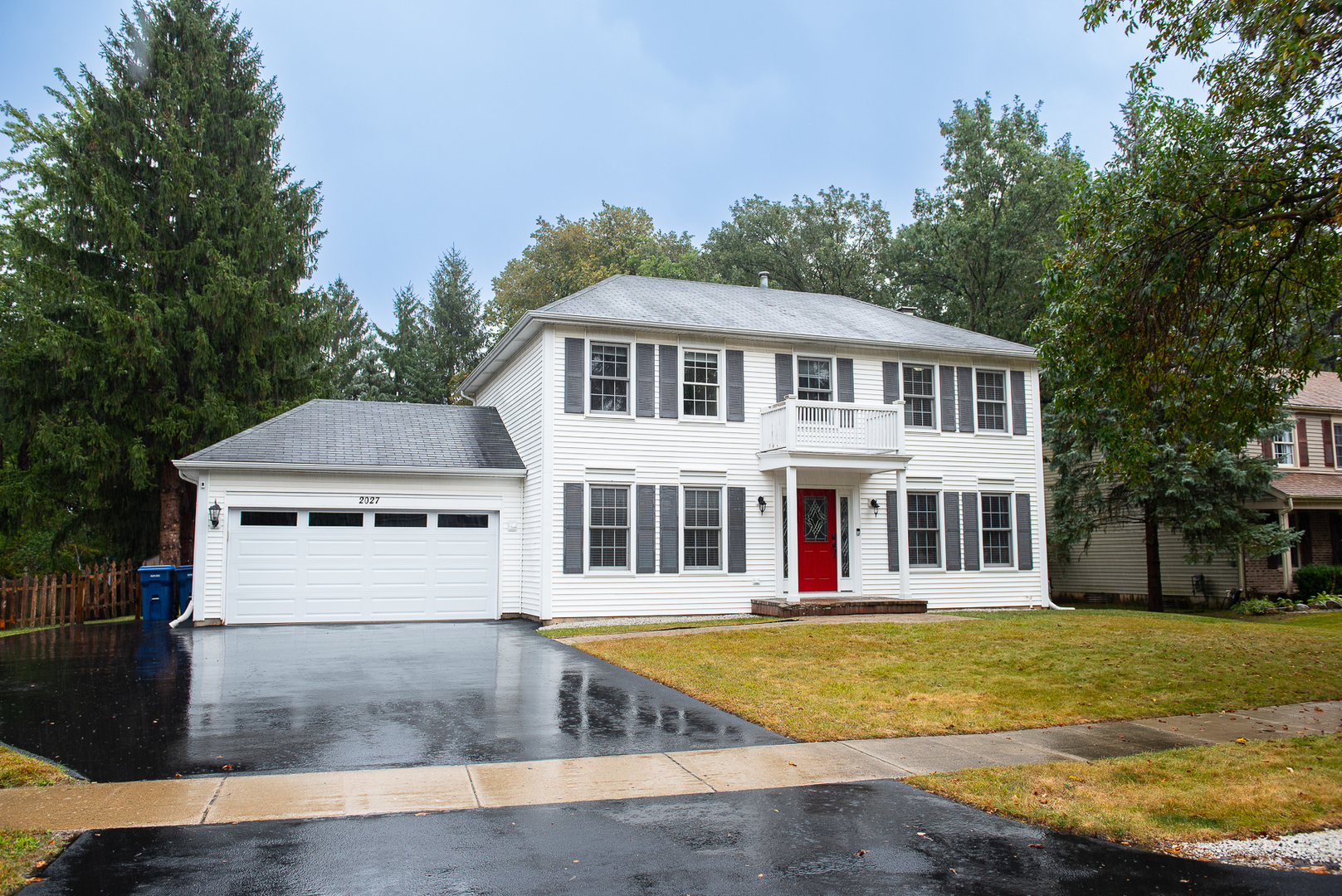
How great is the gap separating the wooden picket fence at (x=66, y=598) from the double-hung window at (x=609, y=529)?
10218mm

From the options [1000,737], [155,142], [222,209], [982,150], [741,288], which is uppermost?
[982,150]

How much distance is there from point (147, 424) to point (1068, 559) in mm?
25823

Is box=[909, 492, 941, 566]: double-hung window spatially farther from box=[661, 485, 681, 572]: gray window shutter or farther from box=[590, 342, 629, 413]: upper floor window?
box=[590, 342, 629, 413]: upper floor window

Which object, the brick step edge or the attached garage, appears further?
the brick step edge

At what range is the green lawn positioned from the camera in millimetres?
4141

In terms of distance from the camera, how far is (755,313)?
67.0 feet

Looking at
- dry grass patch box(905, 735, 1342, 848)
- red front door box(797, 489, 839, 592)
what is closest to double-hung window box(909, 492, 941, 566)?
red front door box(797, 489, 839, 592)

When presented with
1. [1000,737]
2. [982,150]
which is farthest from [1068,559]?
[1000,737]

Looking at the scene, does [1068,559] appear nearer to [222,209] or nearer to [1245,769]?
[1245,769]

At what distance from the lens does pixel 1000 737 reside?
7332mm

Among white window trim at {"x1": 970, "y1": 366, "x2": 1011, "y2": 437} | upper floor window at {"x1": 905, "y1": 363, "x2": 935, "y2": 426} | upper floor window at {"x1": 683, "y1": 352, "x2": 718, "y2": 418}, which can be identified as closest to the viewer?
upper floor window at {"x1": 683, "y1": 352, "x2": 718, "y2": 418}

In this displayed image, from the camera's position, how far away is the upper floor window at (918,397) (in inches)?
805

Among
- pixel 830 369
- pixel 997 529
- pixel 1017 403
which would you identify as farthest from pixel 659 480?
pixel 1017 403

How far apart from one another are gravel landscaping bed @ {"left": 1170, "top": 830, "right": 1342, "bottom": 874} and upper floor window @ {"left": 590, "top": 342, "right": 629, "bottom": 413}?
1429 cm
